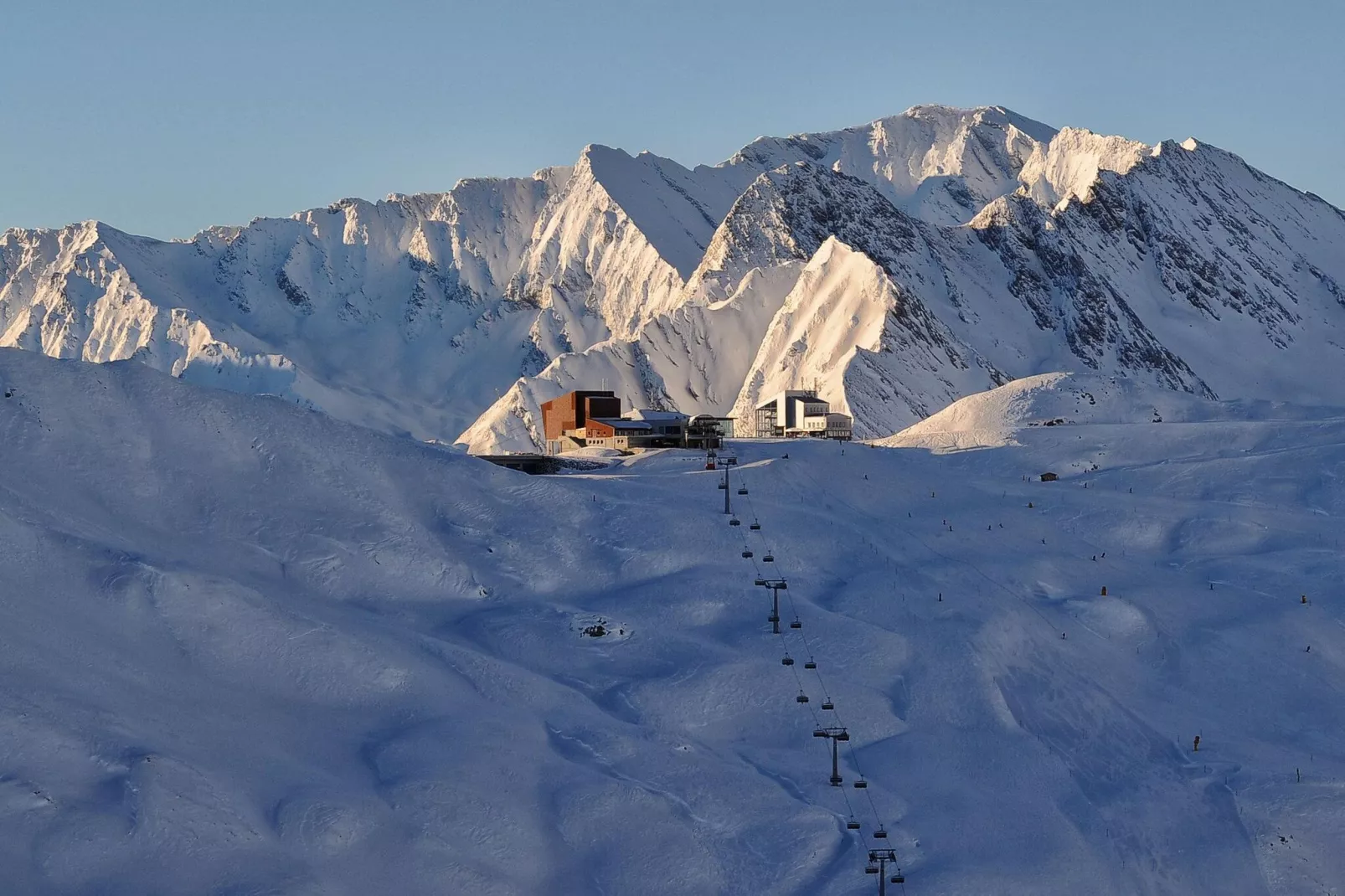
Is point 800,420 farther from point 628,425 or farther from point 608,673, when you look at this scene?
point 608,673

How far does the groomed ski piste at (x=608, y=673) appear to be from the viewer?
54438mm

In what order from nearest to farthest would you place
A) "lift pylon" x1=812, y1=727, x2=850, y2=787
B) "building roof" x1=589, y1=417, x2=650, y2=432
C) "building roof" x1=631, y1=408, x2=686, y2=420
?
"lift pylon" x1=812, y1=727, x2=850, y2=787 → "building roof" x1=589, y1=417, x2=650, y2=432 → "building roof" x1=631, y1=408, x2=686, y2=420

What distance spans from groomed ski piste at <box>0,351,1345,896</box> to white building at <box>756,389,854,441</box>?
52.4 m

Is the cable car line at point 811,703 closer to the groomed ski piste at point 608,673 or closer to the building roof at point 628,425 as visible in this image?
the groomed ski piste at point 608,673

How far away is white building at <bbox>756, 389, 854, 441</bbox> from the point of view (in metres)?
149

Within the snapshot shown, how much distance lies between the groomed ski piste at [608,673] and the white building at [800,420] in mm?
52359

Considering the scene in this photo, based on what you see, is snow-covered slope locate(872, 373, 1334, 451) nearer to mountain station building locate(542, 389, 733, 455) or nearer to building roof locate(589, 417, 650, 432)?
mountain station building locate(542, 389, 733, 455)

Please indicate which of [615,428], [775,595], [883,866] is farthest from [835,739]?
[615,428]

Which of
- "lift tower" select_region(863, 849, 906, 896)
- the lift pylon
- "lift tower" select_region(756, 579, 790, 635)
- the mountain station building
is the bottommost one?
"lift tower" select_region(863, 849, 906, 896)

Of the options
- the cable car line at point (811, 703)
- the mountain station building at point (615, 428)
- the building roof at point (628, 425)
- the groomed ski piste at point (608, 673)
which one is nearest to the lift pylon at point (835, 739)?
the cable car line at point (811, 703)

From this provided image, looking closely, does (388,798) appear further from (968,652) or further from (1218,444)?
(1218,444)

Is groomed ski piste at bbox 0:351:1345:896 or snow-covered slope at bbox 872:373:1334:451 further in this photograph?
snow-covered slope at bbox 872:373:1334:451

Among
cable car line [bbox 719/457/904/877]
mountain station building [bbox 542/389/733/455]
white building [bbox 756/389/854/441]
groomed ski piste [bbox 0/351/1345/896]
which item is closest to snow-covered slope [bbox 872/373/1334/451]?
white building [bbox 756/389/854/441]

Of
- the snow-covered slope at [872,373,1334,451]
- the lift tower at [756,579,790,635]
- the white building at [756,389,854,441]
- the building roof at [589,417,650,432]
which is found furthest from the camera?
the white building at [756,389,854,441]
